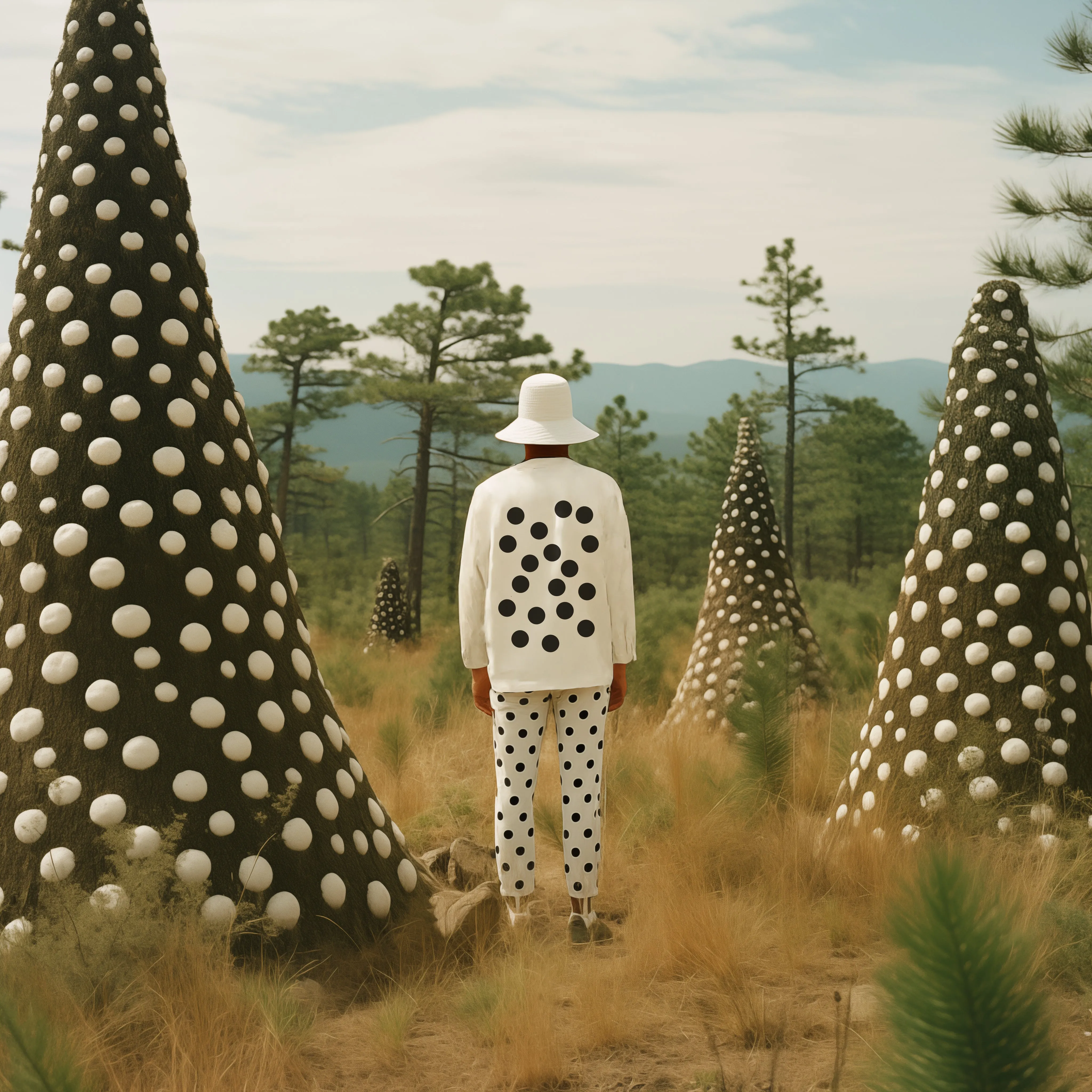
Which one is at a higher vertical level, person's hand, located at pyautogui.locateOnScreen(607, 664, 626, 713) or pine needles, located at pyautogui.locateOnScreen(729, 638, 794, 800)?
person's hand, located at pyautogui.locateOnScreen(607, 664, 626, 713)

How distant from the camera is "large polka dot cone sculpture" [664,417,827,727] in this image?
6.77 meters

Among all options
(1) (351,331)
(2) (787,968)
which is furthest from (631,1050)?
(1) (351,331)

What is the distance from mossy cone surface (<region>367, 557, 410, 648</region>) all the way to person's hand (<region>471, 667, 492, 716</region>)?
1195cm

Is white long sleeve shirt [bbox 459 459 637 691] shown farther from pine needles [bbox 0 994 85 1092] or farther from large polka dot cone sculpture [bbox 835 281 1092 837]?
pine needles [bbox 0 994 85 1092]

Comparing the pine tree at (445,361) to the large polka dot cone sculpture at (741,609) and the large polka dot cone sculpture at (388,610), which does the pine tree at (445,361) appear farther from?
the large polka dot cone sculpture at (741,609)

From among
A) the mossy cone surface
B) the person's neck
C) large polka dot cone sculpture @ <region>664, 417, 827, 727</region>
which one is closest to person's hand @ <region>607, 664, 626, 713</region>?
the person's neck

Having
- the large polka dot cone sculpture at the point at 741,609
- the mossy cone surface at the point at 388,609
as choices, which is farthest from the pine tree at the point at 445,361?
A: the large polka dot cone sculpture at the point at 741,609

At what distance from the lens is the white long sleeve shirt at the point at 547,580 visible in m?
3.30

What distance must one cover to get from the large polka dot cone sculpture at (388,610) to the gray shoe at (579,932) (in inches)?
477

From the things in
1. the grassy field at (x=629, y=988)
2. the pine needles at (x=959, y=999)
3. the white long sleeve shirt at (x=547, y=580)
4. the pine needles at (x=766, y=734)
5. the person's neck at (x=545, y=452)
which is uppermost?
the person's neck at (x=545, y=452)

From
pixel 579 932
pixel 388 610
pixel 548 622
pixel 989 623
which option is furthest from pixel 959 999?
pixel 388 610

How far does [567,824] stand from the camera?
3.46m

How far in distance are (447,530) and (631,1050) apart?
173ft

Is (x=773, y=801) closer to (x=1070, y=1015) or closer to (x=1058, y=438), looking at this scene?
(x=1070, y=1015)
